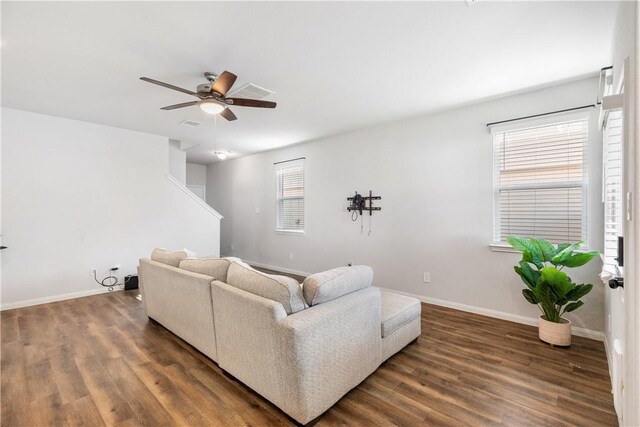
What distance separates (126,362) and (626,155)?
139 inches

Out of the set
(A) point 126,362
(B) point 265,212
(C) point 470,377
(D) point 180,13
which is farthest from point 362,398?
(B) point 265,212

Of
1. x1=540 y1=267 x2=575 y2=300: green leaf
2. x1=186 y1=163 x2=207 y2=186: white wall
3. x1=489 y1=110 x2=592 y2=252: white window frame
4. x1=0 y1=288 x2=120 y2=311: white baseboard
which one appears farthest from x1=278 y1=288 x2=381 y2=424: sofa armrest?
x1=186 y1=163 x2=207 y2=186: white wall

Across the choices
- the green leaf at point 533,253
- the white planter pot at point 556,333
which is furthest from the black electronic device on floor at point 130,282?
the white planter pot at point 556,333

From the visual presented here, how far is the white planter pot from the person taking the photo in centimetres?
257

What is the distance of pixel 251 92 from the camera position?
3.07m

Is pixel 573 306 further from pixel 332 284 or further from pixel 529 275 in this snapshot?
pixel 332 284

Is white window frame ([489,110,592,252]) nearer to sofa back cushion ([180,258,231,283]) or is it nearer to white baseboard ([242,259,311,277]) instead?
sofa back cushion ([180,258,231,283])

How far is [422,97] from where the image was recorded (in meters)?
3.30

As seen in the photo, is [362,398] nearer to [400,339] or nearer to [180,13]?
[400,339]

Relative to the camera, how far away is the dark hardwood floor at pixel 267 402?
1.72m

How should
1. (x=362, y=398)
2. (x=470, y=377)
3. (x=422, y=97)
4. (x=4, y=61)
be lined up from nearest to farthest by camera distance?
(x=362, y=398), (x=470, y=377), (x=4, y=61), (x=422, y=97)

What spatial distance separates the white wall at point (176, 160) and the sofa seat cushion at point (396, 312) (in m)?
4.93

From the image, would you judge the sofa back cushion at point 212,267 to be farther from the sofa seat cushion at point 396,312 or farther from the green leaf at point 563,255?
the green leaf at point 563,255

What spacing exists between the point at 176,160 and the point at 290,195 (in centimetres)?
242
